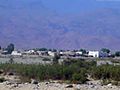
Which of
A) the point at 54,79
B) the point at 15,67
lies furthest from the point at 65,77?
the point at 15,67

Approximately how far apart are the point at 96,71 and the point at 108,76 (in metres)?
2.31

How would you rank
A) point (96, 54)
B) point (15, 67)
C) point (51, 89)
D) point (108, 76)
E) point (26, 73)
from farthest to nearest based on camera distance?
point (96, 54)
point (15, 67)
point (26, 73)
point (108, 76)
point (51, 89)

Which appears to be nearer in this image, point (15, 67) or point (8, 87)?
point (8, 87)

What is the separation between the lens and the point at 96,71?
4059 centimetres

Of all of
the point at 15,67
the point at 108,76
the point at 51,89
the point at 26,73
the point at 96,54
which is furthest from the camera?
the point at 96,54

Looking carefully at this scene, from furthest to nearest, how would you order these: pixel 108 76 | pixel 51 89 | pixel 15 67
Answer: pixel 15 67 < pixel 108 76 < pixel 51 89

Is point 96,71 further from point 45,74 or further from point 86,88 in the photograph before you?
point 86,88

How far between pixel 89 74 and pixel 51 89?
1677cm

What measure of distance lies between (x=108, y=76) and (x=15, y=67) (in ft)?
48.3

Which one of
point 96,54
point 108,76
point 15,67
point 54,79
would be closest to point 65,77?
point 54,79

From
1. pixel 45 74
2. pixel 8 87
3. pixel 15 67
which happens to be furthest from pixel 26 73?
pixel 8 87

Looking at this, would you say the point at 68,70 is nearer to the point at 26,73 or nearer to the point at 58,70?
the point at 58,70

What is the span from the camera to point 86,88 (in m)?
26.1

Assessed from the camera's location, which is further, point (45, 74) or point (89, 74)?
point (89, 74)
